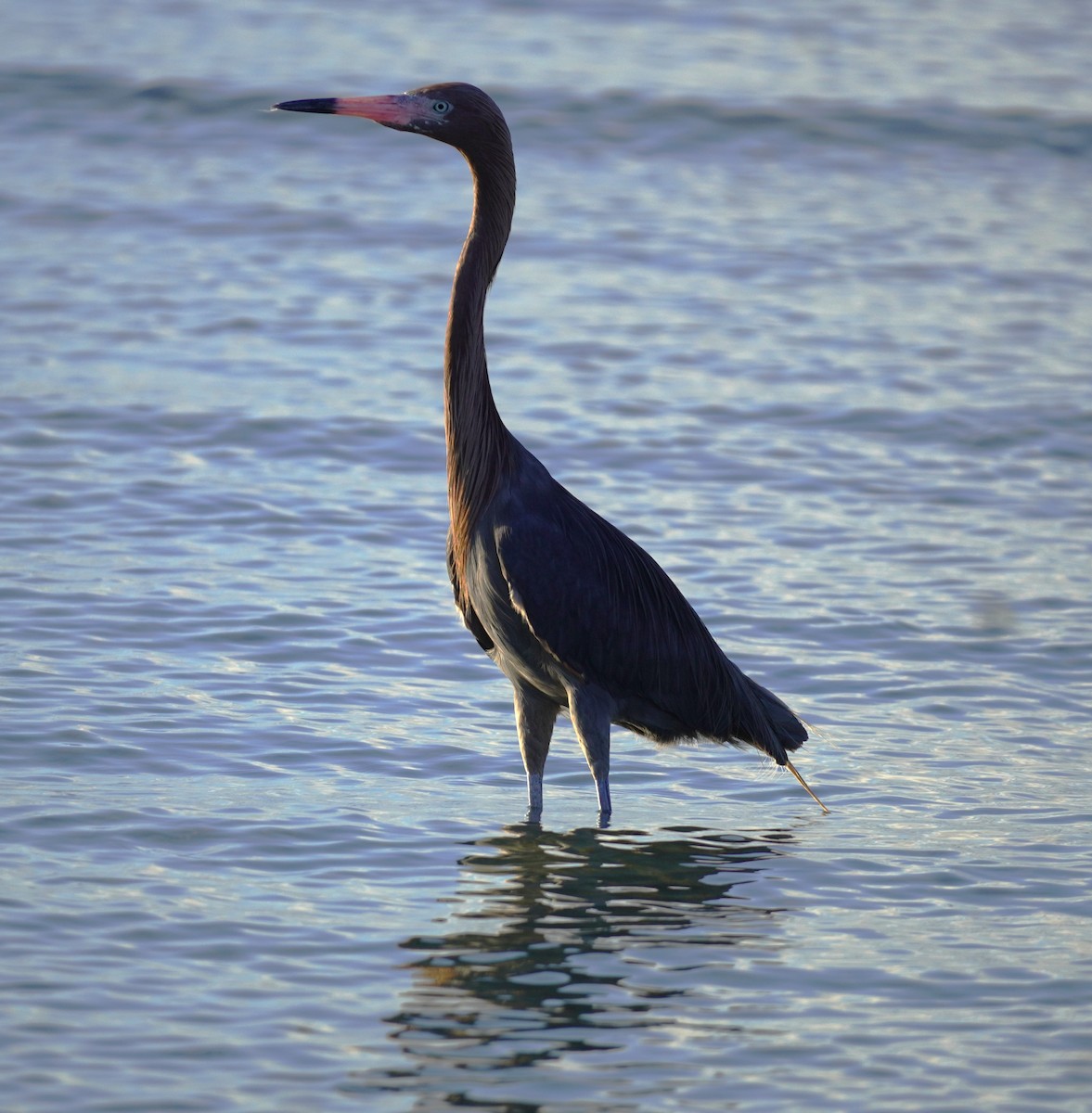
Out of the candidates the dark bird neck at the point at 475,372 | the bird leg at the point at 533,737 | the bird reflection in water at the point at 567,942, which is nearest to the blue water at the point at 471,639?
the bird reflection in water at the point at 567,942

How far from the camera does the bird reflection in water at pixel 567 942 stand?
5.53 metres

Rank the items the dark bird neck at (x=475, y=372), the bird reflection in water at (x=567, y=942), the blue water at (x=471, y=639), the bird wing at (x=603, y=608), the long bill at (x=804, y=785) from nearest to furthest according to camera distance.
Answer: the bird reflection in water at (x=567, y=942) < the blue water at (x=471, y=639) < the bird wing at (x=603, y=608) < the dark bird neck at (x=475, y=372) < the long bill at (x=804, y=785)

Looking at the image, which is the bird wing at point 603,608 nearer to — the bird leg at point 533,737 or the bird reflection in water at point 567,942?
the bird leg at point 533,737

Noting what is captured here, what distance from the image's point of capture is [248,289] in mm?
15750

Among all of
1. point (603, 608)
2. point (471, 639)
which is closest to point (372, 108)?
point (603, 608)

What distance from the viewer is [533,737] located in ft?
23.6

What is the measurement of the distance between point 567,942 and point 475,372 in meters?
2.31

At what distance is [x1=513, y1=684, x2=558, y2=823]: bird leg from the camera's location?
720cm

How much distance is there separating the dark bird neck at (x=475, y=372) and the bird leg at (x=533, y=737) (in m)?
0.52

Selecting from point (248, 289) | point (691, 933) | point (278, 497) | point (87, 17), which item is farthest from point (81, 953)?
point (87, 17)

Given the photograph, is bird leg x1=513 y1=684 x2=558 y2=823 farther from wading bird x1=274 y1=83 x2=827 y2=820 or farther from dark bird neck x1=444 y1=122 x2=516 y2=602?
dark bird neck x1=444 y1=122 x2=516 y2=602

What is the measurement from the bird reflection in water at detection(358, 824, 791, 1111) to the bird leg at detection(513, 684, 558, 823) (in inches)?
4.7

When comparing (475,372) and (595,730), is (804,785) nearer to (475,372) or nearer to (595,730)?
(595,730)

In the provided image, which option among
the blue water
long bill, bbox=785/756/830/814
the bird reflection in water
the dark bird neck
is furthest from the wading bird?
the blue water
